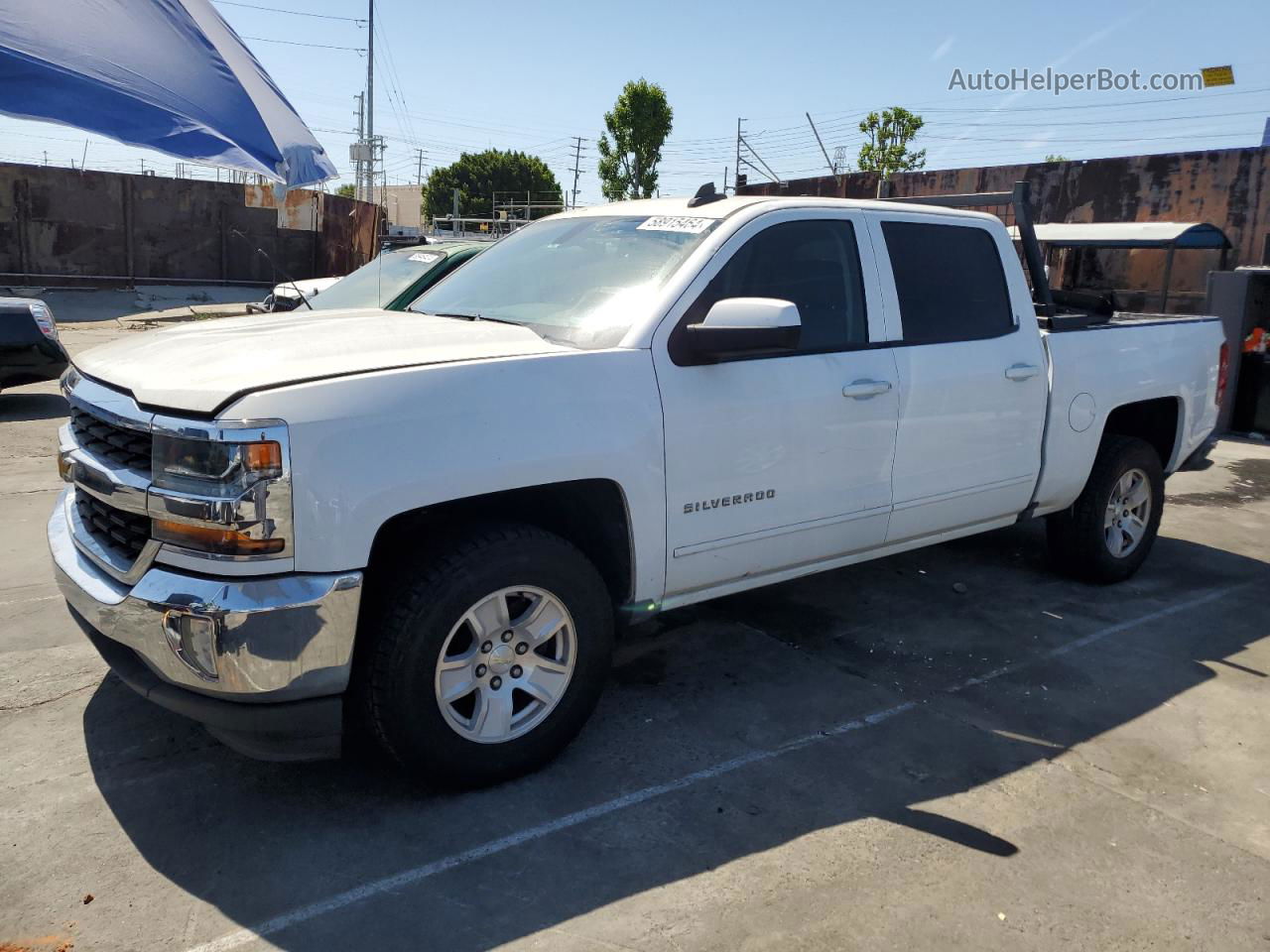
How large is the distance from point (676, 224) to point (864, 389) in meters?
1.00

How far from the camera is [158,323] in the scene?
742 inches

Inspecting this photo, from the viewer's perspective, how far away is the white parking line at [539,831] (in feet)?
8.58

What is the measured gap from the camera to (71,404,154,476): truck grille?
294cm

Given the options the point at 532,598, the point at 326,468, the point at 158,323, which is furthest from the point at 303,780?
the point at 158,323

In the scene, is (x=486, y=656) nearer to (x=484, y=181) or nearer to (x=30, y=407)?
(x=30, y=407)

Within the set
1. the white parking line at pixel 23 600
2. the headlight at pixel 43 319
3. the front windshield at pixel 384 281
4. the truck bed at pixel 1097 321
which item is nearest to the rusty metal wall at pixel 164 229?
the headlight at pixel 43 319

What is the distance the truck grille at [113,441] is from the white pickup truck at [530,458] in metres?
0.01

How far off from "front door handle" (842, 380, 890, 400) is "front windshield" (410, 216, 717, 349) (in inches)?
33.2

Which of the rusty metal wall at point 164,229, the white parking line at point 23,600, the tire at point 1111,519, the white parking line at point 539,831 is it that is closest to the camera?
the white parking line at point 539,831

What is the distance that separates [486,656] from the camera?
3166 millimetres

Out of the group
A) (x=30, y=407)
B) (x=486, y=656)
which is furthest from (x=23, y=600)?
(x=30, y=407)

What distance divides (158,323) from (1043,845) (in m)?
19.3

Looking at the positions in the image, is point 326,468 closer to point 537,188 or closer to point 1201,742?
point 1201,742

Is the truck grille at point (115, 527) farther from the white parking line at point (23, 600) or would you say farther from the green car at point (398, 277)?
the green car at point (398, 277)
